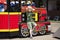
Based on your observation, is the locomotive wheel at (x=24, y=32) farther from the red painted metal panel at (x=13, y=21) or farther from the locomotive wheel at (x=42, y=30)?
the locomotive wheel at (x=42, y=30)

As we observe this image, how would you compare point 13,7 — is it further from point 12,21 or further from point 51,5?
point 51,5

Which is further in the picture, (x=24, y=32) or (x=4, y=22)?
(x=24, y=32)

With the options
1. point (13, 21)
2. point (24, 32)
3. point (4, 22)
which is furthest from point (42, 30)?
point (4, 22)

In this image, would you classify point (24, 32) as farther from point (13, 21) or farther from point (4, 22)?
point (4, 22)

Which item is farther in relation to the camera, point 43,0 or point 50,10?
point 50,10

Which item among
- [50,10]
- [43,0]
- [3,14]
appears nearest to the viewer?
[3,14]

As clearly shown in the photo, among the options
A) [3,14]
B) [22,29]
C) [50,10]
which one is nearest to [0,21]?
[3,14]

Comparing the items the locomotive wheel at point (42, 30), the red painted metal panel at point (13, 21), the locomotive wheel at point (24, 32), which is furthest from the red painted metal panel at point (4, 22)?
the locomotive wheel at point (42, 30)

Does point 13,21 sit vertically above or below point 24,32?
above

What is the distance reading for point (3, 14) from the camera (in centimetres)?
1137

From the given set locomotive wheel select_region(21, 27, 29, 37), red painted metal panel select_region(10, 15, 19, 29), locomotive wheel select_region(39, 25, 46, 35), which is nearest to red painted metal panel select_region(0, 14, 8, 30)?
red painted metal panel select_region(10, 15, 19, 29)

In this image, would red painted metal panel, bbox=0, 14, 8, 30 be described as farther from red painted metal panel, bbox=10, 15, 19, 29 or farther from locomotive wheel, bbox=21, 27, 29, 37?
locomotive wheel, bbox=21, 27, 29, 37

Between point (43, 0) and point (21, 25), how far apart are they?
1971mm

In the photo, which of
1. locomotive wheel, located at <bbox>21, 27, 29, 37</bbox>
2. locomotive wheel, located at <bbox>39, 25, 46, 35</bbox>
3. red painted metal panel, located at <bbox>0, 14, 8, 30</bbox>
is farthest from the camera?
locomotive wheel, located at <bbox>39, 25, 46, 35</bbox>
